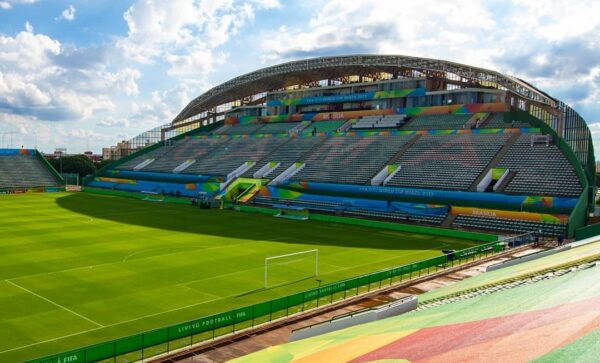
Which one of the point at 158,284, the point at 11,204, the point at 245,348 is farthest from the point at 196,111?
the point at 245,348

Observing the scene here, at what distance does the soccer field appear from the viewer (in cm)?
2117

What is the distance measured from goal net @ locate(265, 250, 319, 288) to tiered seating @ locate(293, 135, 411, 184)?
29.8 meters

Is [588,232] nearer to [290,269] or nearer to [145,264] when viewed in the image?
[290,269]

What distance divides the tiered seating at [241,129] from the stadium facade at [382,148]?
0.97ft

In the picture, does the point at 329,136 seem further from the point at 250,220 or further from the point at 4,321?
the point at 4,321

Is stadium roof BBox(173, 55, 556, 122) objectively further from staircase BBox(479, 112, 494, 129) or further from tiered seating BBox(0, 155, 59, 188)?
tiered seating BBox(0, 155, 59, 188)

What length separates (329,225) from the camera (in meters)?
50.4

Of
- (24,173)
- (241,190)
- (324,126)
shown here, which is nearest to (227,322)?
(241,190)

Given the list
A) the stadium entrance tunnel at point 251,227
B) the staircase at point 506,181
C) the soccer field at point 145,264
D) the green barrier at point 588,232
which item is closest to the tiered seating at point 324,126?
the stadium entrance tunnel at point 251,227

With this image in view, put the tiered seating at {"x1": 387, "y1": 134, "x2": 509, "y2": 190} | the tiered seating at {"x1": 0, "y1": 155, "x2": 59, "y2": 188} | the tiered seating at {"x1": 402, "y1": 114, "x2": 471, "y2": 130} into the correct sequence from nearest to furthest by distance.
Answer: the tiered seating at {"x1": 387, "y1": 134, "x2": 509, "y2": 190} → the tiered seating at {"x1": 402, "y1": 114, "x2": 471, "y2": 130} → the tiered seating at {"x1": 0, "y1": 155, "x2": 59, "y2": 188}

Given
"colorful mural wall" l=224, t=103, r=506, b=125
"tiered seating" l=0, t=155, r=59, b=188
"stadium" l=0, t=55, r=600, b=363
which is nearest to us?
"stadium" l=0, t=55, r=600, b=363

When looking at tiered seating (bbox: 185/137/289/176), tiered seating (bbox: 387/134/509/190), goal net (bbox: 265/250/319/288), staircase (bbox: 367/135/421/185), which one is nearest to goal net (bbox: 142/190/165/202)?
tiered seating (bbox: 185/137/289/176)

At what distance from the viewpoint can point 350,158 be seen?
70000mm

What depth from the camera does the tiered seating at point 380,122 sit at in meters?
77.9
